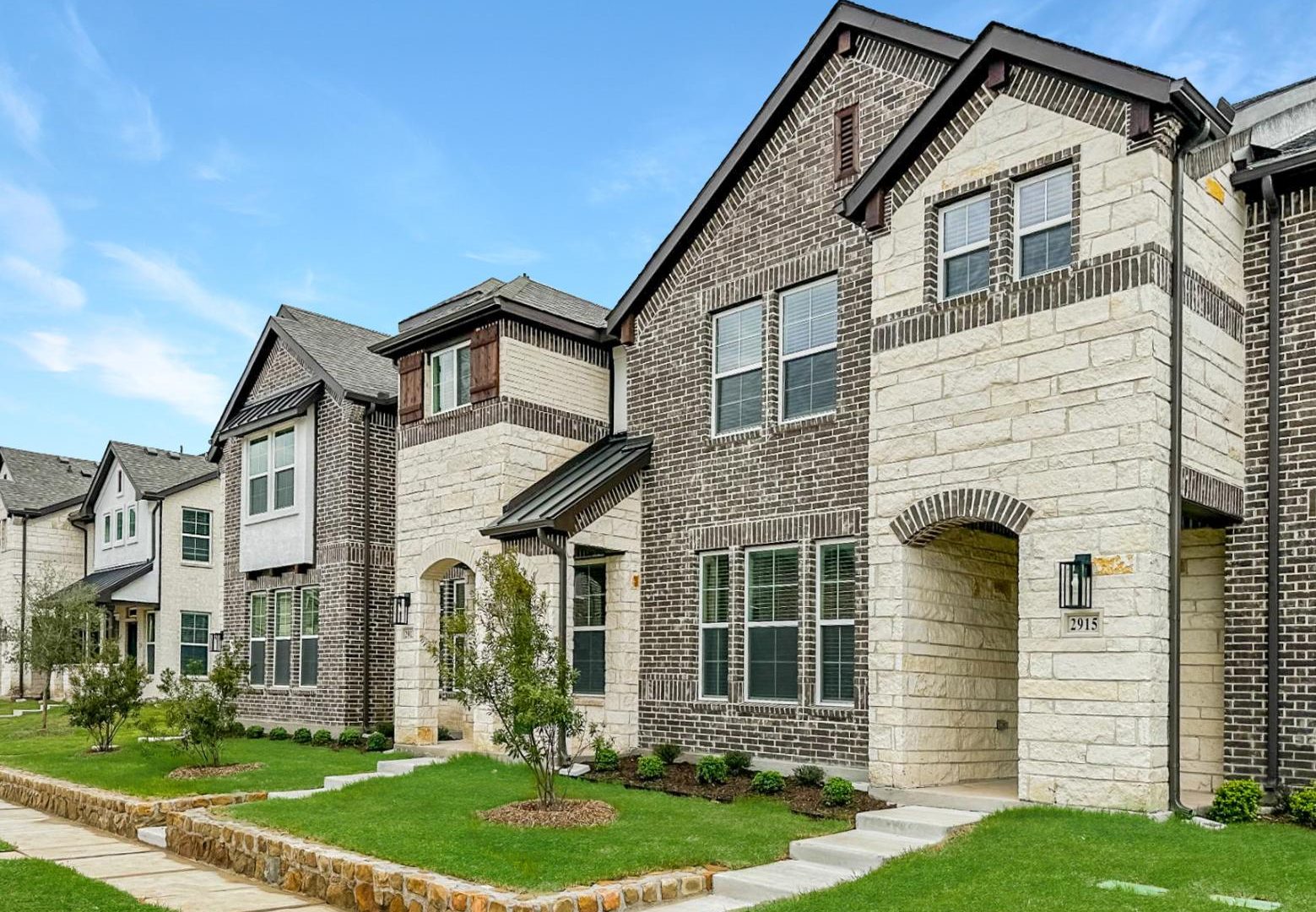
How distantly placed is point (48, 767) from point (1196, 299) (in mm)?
17516

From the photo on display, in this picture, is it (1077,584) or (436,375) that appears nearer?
(1077,584)

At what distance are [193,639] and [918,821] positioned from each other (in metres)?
27.7

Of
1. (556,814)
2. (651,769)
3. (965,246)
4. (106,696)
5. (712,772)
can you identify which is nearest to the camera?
(556,814)

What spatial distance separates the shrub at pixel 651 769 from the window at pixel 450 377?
663cm

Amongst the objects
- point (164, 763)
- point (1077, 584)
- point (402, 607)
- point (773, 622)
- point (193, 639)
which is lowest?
point (164, 763)

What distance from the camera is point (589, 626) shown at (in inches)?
661

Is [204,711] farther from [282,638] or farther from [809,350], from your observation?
[809,350]

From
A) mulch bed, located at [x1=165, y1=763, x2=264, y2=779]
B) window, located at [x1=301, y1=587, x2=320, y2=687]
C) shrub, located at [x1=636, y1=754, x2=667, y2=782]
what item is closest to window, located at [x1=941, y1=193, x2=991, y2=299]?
Result: shrub, located at [x1=636, y1=754, x2=667, y2=782]

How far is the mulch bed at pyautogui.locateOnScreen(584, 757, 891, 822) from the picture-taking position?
11922 mm

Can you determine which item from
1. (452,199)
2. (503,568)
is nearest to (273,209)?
(452,199)

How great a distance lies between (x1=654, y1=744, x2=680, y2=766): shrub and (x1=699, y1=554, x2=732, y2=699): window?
802mm

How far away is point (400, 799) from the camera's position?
12.8 m

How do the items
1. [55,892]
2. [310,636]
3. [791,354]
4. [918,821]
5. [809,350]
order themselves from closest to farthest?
[55,892] → [918,821] → [809,350] → [791,354] → [310,636]

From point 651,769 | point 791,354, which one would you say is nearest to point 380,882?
point 651,769
